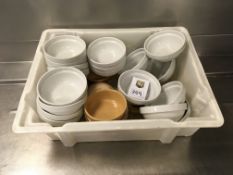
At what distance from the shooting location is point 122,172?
56 cm

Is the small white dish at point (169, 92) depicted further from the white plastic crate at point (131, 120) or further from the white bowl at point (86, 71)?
the white bowl at point (86, 71)

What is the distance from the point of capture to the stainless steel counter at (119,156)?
570 mm

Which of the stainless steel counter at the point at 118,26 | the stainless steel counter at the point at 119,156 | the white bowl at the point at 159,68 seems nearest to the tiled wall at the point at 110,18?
the stainless steel counter at the point at 118,26

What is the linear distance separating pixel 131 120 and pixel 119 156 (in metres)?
0.13

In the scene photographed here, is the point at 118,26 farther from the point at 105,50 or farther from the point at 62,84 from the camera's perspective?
the point at 62,84

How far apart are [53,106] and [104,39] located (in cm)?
27

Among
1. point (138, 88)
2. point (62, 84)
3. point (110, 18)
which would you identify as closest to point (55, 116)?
point (62, 84)

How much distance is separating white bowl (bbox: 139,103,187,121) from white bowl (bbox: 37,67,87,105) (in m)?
0.16

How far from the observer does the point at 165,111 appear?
0.55m

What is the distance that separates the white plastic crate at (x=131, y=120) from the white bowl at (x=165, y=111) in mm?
31

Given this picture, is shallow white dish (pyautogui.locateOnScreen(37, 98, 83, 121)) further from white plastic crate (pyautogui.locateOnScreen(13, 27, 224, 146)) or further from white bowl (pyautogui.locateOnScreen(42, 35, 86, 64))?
white bowl (pyautogui.locateOnScreen(42, 35, 86, 64))

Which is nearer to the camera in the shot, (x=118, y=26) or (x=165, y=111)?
(x=165, y=111)

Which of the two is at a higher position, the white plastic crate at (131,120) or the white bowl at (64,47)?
the white bowl at (64,47)

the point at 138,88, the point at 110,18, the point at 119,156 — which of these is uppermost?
the point at 110,18
